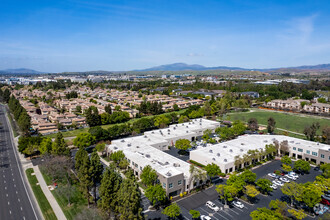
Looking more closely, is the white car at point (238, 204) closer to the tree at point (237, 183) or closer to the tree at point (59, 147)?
the tree at point (237, 183)

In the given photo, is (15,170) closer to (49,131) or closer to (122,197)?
(49,131)

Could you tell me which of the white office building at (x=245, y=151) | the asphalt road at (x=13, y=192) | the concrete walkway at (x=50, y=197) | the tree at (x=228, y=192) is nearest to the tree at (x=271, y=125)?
the white office building at (x=245, y=151)

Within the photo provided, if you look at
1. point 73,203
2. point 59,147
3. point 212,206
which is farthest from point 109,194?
point 59,147

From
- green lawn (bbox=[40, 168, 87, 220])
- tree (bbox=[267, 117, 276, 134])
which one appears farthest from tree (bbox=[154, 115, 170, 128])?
green lawn (bbox=[40, 168, 87, 220])

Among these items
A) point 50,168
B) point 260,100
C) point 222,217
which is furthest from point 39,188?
point 260,100

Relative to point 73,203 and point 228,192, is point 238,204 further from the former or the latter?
point 73,203
